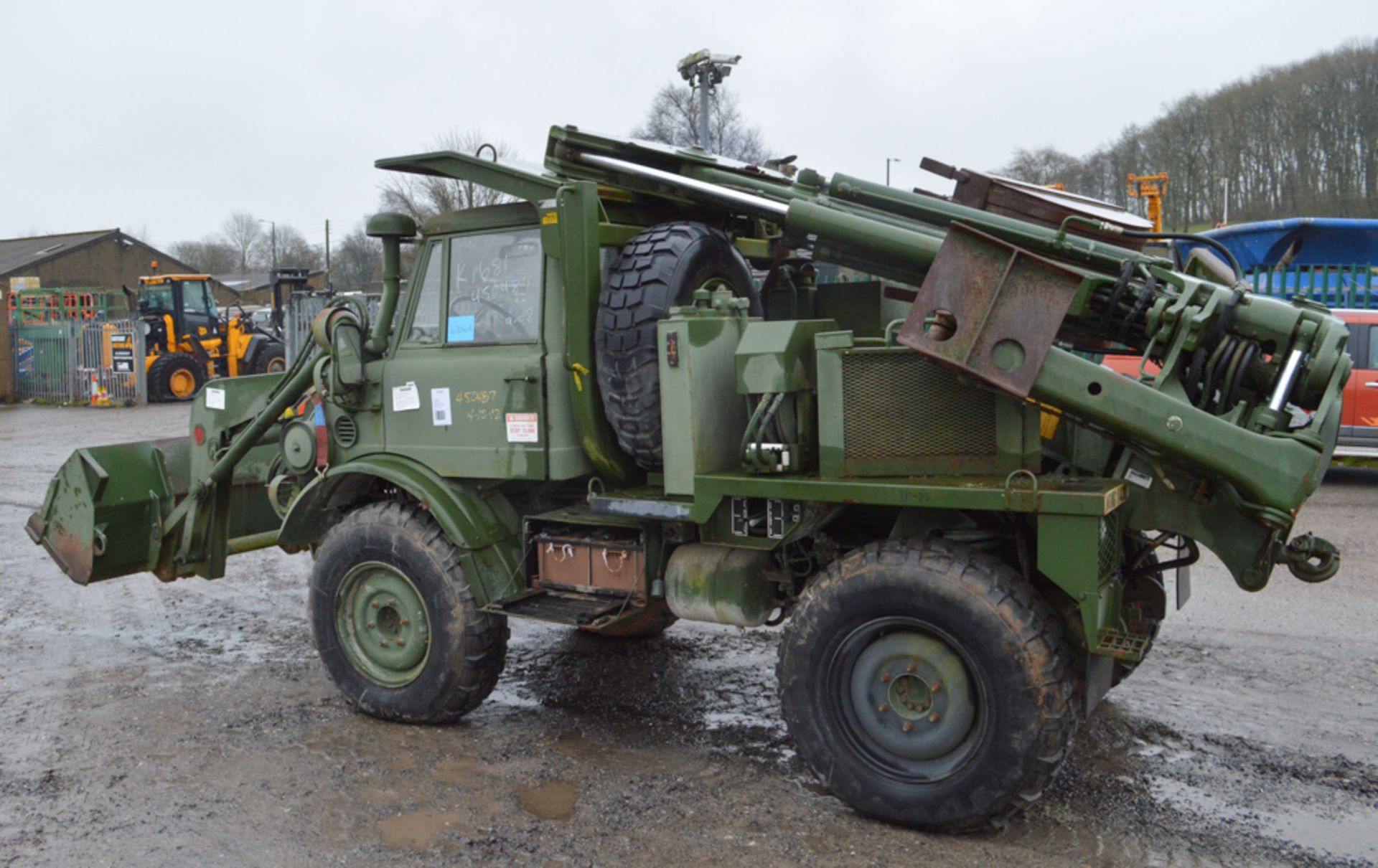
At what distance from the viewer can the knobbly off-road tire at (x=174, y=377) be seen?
26.6m

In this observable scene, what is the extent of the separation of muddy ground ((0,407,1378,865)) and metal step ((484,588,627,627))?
0.62 meters

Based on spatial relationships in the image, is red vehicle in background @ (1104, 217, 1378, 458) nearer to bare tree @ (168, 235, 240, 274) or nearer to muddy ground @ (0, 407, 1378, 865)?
muddy ground @ (0, 407, 1378, 865)

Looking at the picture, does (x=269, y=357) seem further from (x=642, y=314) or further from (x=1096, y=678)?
(x=1096, y=678)

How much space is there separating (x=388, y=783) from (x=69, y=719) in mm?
2046

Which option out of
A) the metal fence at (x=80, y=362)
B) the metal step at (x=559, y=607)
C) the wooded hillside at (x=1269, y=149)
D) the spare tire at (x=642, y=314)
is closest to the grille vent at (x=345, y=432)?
the metal step at (x=559, y=607)

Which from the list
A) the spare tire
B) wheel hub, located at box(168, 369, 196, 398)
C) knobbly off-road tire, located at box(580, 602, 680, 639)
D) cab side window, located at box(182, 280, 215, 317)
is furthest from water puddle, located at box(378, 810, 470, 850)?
cab side window, located at box(182, 280, 215, 317)

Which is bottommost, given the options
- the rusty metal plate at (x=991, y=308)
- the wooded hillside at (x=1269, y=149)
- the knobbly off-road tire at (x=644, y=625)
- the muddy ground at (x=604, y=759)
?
the muddy ground at (x=604, y=759)

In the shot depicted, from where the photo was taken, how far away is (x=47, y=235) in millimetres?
58156

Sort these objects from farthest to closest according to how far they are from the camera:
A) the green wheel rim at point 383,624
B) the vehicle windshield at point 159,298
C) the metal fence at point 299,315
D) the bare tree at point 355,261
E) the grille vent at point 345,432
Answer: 1. the bare tree at point 355,261
2. the vehicle windshield at point 159,298
3. the metal fence at point 299,315
4. the grille vent at point 345,432
5. the green wheel rim at point 383,624

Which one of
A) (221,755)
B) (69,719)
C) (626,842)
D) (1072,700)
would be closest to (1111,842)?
(1072,700)

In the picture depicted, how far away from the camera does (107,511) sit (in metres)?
6.49

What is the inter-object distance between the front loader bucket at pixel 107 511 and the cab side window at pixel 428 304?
2.03m

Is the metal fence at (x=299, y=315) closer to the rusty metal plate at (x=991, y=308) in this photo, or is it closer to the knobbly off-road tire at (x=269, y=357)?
the knobbly off-road tire at (x=269, y=357)

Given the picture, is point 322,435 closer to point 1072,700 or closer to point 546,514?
point 546,514
